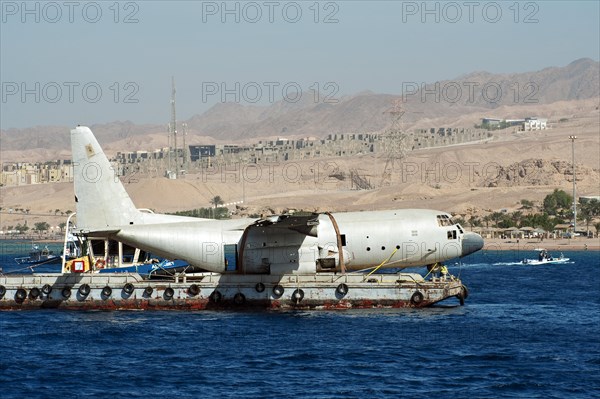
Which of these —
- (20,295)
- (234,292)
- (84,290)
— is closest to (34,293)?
(20,295)

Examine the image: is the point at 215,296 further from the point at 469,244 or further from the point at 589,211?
the point at 589,211

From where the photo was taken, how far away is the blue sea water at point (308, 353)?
122 ft

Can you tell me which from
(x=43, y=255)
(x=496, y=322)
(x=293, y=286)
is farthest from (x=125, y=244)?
(x=43, y=255)

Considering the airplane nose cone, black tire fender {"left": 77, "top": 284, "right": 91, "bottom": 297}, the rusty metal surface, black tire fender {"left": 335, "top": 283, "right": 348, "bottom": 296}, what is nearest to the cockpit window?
the airplane nose cone

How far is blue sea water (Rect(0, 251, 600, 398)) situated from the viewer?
37.2m

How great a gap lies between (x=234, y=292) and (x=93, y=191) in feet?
31.5

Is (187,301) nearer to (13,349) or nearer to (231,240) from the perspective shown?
(231,240)

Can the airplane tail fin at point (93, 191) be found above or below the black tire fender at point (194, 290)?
above

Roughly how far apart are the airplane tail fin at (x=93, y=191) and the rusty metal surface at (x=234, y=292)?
316 cm

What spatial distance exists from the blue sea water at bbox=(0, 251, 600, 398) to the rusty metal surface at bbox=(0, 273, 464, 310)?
2.57 feet

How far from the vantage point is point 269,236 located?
55.2 meters

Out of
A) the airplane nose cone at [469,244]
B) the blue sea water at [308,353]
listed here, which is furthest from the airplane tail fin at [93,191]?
the airplane nose cone at [469,244]

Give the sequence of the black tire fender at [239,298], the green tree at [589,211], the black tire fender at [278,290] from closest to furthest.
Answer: the black tire fender at [278,290], the black tire fender at [239,298], the green tree at [589,211]

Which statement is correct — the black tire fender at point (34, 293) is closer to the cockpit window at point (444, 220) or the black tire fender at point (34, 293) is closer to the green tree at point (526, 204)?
the cockpit window at point (444, 220)
